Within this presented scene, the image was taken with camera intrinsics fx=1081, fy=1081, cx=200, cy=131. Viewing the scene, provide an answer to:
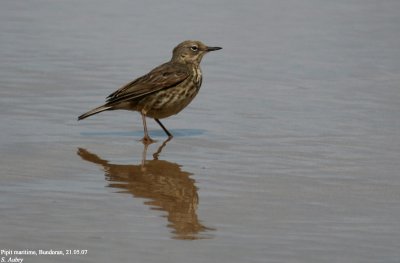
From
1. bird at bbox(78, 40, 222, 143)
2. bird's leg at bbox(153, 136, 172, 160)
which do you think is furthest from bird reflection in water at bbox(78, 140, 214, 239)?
bird at bbox(78, 40, 222, 143)

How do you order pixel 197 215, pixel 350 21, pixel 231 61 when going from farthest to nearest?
pixel 350 21
pixel 231 61
pixel 197 215

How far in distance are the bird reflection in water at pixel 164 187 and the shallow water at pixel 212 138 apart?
0.02 metres

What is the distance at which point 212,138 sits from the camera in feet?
36.4

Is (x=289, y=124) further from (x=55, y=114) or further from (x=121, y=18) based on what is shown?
(x=121, y=18)

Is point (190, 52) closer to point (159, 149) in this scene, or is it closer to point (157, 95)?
point (157, 95)

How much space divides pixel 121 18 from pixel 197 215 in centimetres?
1058

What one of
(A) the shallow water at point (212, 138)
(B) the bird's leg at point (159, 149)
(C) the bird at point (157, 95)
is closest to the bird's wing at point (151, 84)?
(C) the bird at point (157, 95)

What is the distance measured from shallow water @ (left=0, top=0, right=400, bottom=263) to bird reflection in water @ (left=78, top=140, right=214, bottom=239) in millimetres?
25

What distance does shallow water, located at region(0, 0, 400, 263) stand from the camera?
7.35 meters

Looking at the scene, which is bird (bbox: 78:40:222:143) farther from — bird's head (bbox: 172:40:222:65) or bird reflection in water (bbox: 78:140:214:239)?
bird reflection in water (bbox: 78:140:214:239)

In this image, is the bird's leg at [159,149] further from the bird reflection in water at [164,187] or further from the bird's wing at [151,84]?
the bird's wing at [151,84]

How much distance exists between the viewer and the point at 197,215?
7941 millimetres

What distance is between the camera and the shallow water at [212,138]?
7348 millimetres

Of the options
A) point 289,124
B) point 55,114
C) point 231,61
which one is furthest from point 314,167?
point 231,61
